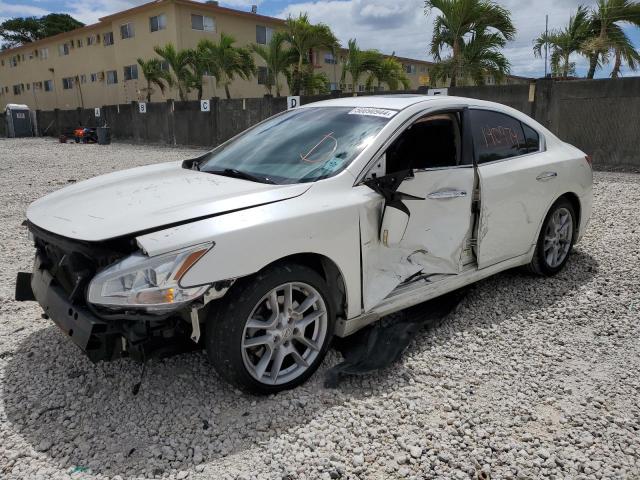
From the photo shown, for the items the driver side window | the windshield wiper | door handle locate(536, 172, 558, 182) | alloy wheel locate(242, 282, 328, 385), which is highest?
the driver side window

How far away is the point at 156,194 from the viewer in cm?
304

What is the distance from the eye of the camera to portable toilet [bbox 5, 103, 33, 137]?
36.0 m

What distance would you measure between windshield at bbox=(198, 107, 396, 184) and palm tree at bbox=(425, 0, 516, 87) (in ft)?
40.4

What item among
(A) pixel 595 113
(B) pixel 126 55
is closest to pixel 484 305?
(A) pixel 595 113

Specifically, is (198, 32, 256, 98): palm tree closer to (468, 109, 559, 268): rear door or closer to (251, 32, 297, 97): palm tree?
(251, 32, 297, 97): palm tree

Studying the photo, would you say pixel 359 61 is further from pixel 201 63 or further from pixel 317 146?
pixel 317 146

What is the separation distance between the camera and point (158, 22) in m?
32.0

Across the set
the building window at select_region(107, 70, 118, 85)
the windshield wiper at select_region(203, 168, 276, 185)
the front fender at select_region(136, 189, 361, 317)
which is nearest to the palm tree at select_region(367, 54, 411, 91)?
the windshield wiper at select_region(203, 168, 276, 185)

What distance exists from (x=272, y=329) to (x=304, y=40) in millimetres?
21167

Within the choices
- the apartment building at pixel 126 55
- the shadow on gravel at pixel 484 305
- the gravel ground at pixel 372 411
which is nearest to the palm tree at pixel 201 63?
the apartment building at pixel 126 55

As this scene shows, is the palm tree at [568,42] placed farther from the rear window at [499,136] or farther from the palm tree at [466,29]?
the rear window at [499,136]

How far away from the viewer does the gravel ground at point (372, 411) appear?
7.88 ft

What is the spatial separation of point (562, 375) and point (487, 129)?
190 cm

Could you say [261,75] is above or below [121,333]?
above
